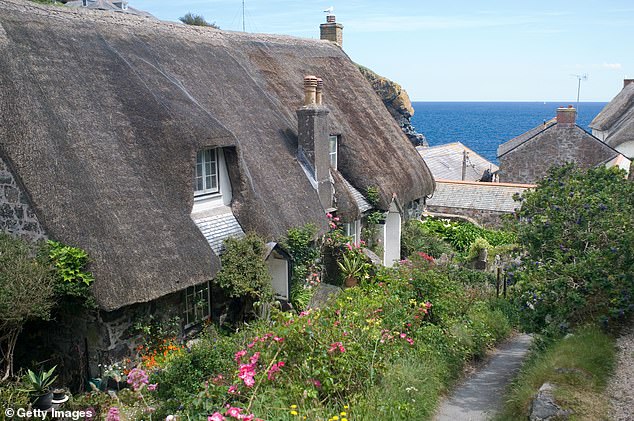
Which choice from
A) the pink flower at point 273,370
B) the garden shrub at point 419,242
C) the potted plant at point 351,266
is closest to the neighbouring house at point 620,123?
the garden shrub at point 419,242

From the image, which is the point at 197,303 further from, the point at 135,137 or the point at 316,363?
the point at 316,363

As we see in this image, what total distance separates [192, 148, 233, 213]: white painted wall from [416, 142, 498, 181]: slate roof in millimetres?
20698

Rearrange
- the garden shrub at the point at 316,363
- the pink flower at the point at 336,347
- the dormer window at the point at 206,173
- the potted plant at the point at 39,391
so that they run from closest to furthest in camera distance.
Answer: the garden shrub at the point at 316,363
the potted plant at the point at 39,391
the pink flower at the point at 336,347
the dormer window at the point at 206,173

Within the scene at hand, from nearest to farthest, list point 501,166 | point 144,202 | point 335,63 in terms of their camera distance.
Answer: point 144,202 → point 335,63 → point 501,166

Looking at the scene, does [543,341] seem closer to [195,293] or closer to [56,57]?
[195,293]

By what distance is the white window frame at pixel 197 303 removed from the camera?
11438 mm

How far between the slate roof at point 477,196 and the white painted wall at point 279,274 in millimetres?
14999

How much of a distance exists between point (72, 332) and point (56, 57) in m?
5.15

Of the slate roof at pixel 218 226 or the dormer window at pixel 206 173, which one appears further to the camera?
the dormer window at pixel 206 173

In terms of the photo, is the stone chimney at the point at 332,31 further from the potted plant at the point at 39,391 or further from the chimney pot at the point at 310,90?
the potted plant at the point at 39,391

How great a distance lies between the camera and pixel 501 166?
3203cm

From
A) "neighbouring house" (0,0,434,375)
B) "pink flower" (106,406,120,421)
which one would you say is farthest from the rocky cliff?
"pink flower" (106,406,120,421)

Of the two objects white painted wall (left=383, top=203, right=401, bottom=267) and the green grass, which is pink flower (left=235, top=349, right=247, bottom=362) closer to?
the green grass

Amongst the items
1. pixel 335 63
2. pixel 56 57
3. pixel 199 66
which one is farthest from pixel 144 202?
pixel 335 63
